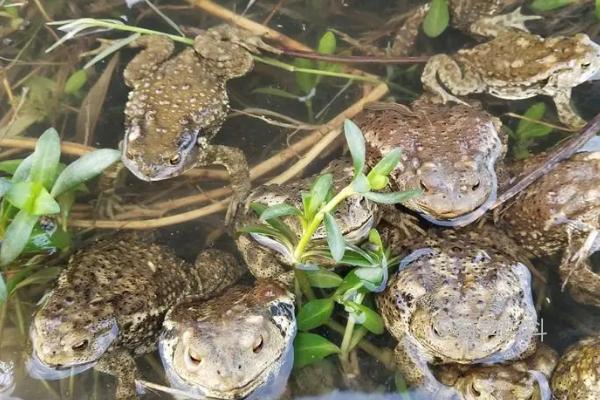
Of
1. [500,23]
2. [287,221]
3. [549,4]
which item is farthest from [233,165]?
[549,4]

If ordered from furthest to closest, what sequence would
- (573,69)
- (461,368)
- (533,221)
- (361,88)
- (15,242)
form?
(361,88) < (573,69) < (533,221) < (461,368) < (15,242)

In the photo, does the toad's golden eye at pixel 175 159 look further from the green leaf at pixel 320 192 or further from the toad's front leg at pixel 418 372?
the toad's front leg at pixel 418 372

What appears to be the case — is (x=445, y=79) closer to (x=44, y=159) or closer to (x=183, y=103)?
(x=183, y=103)

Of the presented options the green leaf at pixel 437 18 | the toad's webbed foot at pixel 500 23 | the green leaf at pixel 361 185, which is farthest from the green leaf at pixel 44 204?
the toad's webbed foot at pixel 500 23

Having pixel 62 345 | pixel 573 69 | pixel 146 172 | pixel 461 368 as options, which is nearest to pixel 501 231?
pixel 461 368

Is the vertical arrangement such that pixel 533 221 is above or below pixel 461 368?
above

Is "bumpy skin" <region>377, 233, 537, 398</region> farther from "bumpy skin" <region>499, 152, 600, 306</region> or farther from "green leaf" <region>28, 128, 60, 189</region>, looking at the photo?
"green leaf" <region>28, 128, 60, 189</region>

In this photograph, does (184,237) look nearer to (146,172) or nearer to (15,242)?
(146,172)
